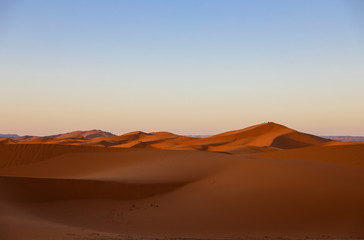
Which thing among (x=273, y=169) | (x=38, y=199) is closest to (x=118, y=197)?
(x=38, y=199)

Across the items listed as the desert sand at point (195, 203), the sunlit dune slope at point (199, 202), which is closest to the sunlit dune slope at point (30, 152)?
the desert sand at point (195, 203)

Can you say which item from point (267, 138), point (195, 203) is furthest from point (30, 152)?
point (267, 138)

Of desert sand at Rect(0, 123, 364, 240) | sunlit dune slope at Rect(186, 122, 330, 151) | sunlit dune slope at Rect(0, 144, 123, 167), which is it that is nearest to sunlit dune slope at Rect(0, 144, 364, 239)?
desert sand at Rect(0, 123, 364, 240)

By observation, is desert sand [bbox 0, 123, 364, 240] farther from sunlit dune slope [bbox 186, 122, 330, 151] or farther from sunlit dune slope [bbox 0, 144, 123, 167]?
sunlit dune slope [bbox 186, 122, 330, 151]

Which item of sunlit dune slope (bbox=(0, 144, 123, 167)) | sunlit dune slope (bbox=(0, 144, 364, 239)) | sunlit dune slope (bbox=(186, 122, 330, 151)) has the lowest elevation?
sunlit dune slope (bbox=(0, 144, 364, 239))

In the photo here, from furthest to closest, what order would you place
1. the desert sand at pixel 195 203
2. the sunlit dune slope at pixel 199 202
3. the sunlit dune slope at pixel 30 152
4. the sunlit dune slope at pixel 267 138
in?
1. the sunlit dune slope at pixel 267 138
2. the sunlit dune slope at pixel 30 152
3. the sunlit dune slope at pixel 199 202
4. the desert sand at pixel 195 203

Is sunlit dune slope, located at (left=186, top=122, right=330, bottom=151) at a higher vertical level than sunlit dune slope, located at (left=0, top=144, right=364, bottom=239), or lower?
higher

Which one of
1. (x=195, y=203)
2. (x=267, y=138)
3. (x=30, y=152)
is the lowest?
(x=195, y=203)

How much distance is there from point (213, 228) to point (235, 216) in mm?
1130

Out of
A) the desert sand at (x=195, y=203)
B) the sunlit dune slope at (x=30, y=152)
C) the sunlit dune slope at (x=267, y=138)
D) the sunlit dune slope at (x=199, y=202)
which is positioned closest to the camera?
the desert sand at (x=195, y=203)

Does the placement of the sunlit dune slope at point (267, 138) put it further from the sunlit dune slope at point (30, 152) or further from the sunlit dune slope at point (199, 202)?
the sunlit dune slope at point (199, 202)

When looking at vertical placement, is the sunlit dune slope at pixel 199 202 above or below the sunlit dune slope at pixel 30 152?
below

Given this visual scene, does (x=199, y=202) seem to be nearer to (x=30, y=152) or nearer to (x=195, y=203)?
(x=195, y=203)

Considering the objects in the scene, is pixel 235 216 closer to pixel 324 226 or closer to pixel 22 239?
pixel 324 226
